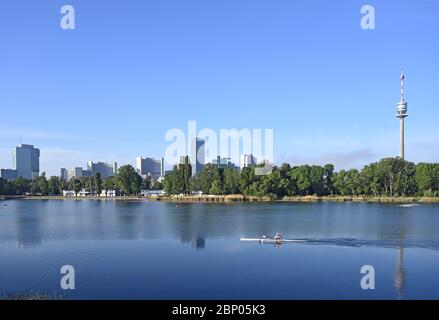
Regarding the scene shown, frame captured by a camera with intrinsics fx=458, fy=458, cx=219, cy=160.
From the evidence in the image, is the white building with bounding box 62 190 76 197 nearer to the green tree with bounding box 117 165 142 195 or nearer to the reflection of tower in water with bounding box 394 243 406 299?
the green tree with bounding box 117 165 142 195

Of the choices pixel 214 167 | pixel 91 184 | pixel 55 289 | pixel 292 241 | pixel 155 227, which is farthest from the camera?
pixel 91 184

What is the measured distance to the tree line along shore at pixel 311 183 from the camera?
9956cm

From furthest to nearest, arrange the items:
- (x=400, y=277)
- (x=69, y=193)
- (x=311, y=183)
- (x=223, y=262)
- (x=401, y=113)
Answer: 1. (x=69, y=193)
2. (x=401, y=113)
3. (x=311, y=183)
4. (x=223, y=262)
5. (x=400, y=277)

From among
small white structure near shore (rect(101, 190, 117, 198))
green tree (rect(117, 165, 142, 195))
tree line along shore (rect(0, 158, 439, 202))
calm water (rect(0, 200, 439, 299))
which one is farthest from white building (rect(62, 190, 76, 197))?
calm water (rect(0, 200, 439, 299))

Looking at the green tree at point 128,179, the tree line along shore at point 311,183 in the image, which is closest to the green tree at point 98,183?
the green tree at point 128,179

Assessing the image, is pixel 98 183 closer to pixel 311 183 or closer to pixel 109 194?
pixel 109 194

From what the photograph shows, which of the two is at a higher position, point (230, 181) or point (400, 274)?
point (230, 181)

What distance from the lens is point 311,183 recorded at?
112 meters

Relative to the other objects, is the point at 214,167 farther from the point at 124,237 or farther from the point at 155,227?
the point at 124,237

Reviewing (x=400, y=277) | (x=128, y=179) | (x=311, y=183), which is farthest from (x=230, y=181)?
(x=400, y=277)
